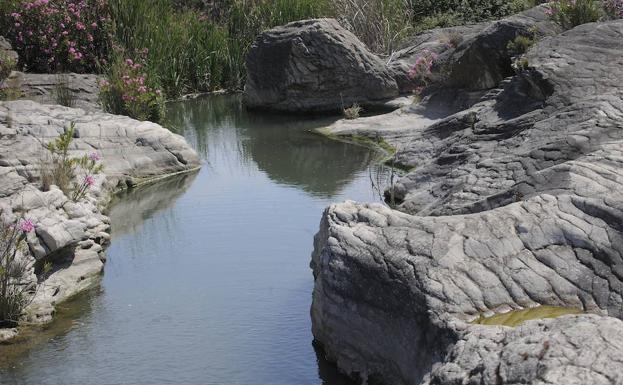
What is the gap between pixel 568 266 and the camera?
6301 millimetres

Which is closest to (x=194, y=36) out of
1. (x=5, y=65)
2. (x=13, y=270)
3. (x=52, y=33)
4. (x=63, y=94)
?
(x=52, y=33)

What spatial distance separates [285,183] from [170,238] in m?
2.82

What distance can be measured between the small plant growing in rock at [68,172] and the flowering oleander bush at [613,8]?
802 centimetres

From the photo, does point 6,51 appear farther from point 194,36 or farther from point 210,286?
point 210,286

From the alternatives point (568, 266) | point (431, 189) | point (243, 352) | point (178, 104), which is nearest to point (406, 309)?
point (568, 266)

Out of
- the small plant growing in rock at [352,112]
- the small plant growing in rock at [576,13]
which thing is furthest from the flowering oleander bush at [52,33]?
the small plant growing in rock at [576,13]

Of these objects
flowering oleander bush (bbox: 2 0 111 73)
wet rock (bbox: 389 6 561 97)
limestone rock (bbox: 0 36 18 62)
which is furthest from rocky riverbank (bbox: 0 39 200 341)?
wet rock (bbox: 389 6 561 97)

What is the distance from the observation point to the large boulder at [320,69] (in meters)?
17.8

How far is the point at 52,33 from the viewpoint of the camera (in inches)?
750

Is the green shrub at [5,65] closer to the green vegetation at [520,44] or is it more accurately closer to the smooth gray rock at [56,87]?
the smooth gray rock at [56,87]

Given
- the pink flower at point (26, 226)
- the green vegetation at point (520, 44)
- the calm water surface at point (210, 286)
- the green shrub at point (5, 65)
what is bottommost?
the calm water surface at point (210, 286)

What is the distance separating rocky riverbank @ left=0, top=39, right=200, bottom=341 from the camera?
8969 millimetres

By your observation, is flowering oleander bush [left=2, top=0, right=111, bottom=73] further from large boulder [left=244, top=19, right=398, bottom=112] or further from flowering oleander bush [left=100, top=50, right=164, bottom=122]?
large boulder [left=244, top=19, right=398, bottom=112]

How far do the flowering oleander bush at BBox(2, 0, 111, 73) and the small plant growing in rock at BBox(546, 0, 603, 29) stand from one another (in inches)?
343
